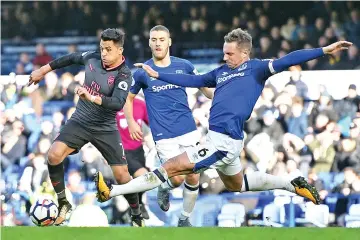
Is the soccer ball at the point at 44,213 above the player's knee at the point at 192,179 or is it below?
below

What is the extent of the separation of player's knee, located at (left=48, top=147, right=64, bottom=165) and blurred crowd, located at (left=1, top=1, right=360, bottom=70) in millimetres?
6897

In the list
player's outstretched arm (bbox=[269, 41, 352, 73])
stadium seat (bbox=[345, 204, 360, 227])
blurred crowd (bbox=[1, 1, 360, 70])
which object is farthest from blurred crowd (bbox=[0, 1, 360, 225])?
player's outstretched arm (bbox=[269, 41, 352, 73])

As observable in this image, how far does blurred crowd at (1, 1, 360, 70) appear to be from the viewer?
17.6 metres

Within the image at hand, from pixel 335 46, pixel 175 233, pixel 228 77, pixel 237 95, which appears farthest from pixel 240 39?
pixel 175 233

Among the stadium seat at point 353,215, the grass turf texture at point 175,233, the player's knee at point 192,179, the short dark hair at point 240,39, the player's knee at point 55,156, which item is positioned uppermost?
the short dark hair at point 240,39

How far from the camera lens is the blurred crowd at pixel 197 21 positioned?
17.6 meters

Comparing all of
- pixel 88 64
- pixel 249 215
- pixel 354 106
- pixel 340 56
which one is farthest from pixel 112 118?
pixel 340 56

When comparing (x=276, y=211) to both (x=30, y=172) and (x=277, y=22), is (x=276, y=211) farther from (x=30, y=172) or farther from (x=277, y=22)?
(x=277, y=22)

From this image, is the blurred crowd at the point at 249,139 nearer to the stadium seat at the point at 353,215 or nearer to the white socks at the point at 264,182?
the stadium seat at the point at 353,215

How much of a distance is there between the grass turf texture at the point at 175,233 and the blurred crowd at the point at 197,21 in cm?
826

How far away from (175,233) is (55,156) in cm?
226

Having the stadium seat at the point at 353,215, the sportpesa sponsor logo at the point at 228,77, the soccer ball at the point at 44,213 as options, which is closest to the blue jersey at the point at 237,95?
the sportpesa sponsor logo at the point at 228,77

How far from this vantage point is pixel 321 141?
14.1 m

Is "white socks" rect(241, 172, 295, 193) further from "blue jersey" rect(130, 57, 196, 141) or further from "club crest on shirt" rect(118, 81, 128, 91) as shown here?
Answer: "club crest on shirt" rect(118, 81, 128, 91)
